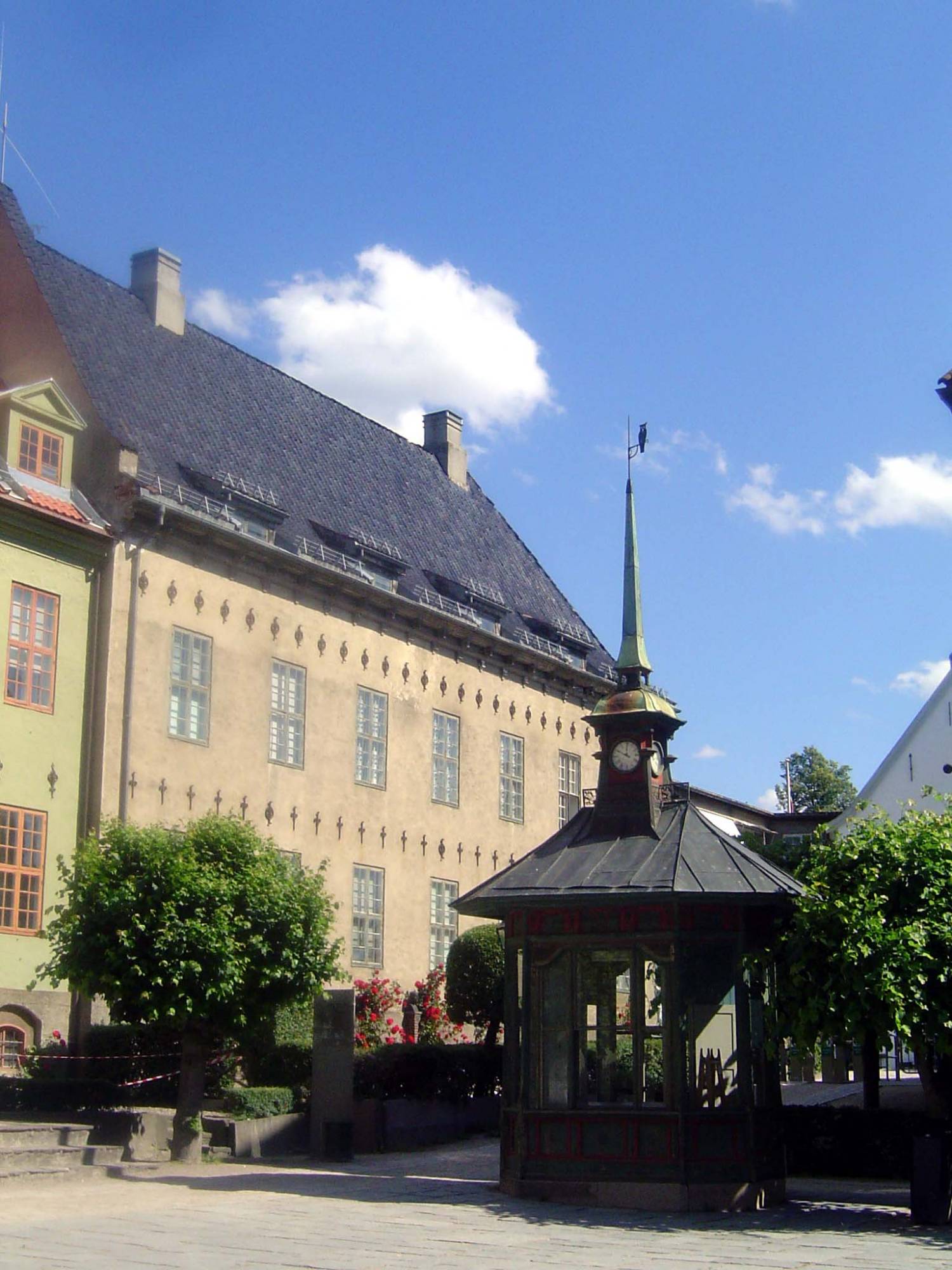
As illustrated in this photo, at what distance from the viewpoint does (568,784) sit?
37.8 metres

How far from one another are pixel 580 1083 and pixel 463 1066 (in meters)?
9.05

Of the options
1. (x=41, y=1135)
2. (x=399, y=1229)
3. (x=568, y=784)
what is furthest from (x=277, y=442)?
(x=399, y=1229)

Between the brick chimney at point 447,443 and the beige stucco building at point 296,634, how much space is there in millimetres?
2098

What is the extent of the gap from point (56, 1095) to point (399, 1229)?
321 inches

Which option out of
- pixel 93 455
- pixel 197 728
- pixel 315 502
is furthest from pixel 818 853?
pixel 315 502

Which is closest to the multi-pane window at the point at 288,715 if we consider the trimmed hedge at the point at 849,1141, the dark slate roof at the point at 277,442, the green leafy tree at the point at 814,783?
the dark slate roof at the point at 277,442

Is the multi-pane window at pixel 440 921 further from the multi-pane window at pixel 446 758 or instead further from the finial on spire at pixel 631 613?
the finial on spire at pixel 631 613

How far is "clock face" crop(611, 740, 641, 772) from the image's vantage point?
63.7 feet

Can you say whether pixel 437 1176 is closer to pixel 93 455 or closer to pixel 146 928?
pixel 146 928

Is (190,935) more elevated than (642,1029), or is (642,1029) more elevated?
(190,935)

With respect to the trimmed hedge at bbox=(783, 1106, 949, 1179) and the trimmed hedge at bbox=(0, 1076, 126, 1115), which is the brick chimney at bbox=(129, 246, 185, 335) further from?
the trimmed hedge at bbox=(783, 1106, 949, 1179)

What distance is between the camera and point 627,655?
20.9 metres

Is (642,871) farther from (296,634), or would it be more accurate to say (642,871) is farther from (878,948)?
(296,634)

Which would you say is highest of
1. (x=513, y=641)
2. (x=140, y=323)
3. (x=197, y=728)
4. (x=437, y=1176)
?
(x=140, y=323)
